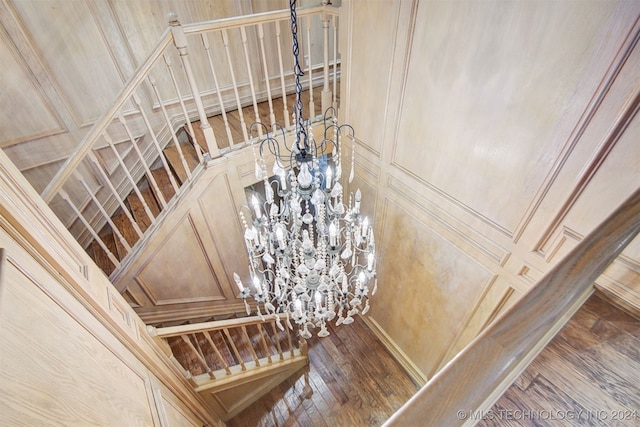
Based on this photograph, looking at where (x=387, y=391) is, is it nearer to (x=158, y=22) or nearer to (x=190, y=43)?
(x=190, y=43)

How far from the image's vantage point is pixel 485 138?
5.39ft

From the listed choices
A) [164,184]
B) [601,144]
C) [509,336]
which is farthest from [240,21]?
[509,336]

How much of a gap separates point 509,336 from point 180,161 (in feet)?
9.67

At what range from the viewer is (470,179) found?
5.93 feet

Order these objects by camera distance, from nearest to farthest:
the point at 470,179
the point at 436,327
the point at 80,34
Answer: the point at 470,179
the point at 80,34
the point at 436,327

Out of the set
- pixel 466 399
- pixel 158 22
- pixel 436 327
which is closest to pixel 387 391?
pixel 436 327

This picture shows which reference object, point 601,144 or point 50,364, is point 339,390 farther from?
point 601,144

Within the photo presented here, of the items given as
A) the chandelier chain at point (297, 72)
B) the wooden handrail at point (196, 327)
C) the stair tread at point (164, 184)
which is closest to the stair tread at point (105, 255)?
the stair tread at point (164, 184)

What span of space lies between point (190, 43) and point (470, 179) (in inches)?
107

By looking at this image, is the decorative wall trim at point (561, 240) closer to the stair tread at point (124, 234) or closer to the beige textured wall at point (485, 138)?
the beige textured wall at point (485, 138)

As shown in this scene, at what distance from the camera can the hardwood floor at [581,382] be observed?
0.65m

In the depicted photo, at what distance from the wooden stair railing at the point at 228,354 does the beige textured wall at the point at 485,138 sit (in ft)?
4.32

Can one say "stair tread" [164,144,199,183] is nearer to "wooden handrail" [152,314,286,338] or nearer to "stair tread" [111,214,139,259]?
"stair tread" [111,214,139,259]

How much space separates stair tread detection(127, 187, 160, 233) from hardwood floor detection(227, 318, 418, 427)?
2083 millimetres
